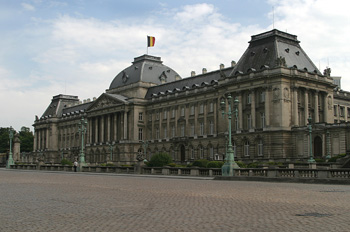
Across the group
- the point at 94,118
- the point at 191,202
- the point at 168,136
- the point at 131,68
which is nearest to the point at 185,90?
the point at 168,136

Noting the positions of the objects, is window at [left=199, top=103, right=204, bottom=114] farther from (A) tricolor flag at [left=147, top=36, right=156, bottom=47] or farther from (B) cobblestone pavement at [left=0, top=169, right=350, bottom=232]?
(B) cobblestone pavement at [left=0, top=169, right=350, bottom=232]

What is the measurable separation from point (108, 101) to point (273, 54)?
155 ft

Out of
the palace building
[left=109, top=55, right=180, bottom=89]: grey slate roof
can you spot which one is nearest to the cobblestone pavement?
the palace building

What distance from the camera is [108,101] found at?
10888 centimetres

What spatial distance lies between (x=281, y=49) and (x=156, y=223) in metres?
66.5

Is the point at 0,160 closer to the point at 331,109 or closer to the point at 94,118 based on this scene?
the point at 94,118

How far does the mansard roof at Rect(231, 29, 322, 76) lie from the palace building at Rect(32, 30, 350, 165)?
0.17 meters

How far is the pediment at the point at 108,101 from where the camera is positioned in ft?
344

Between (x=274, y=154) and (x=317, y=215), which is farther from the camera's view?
(x=274, y=154)

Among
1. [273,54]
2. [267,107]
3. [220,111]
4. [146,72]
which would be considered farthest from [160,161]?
[146,72]

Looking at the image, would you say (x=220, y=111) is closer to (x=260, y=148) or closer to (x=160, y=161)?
Result: (x=260, y=148)

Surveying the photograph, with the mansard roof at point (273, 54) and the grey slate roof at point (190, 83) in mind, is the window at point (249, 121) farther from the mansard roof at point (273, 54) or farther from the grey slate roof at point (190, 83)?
the grey slate roof at point (190, 83)

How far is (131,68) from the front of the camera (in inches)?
4373

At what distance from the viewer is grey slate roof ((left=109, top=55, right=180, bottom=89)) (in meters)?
107
